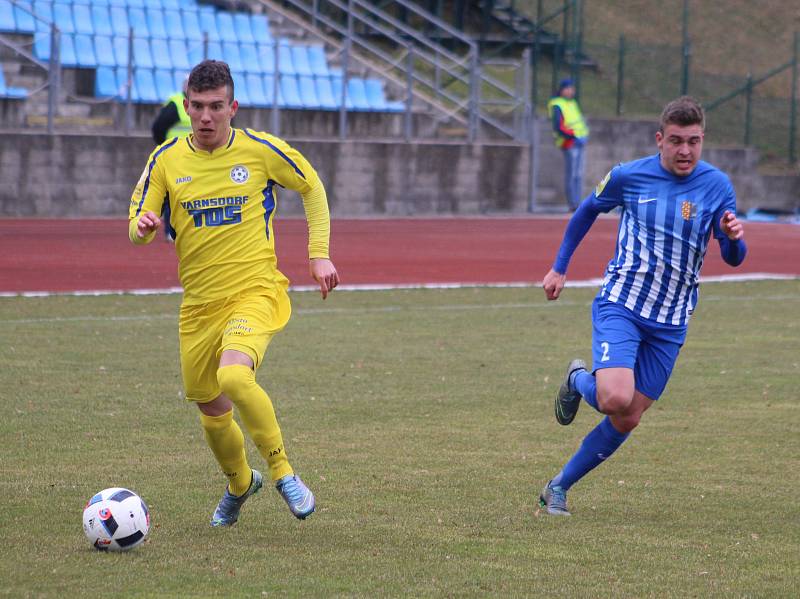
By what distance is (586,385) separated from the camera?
19.9 feet

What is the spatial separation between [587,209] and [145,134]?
16.8 metres

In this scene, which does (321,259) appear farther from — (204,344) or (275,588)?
(275,588)

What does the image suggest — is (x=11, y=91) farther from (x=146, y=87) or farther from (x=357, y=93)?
(x=357, y=93)

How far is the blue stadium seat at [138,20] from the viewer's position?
2452 cm

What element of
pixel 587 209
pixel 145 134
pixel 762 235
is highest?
pixel 587 209

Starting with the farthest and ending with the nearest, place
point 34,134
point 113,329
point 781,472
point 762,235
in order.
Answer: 1. point 762,235
2. point 34,134
3. point 113,329
4. point 781,472

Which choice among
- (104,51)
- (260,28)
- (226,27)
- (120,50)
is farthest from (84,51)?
(260,28)

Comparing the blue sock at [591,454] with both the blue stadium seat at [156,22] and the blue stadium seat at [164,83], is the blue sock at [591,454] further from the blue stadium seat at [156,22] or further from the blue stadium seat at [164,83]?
the blue stadium seat at [156,22]

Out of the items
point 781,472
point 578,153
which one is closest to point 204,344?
point 781,472

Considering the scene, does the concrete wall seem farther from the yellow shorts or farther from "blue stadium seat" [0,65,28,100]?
the yellow shorts

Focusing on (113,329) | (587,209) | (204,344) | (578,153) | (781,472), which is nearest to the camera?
(204,344)

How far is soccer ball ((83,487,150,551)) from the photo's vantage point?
5113mm

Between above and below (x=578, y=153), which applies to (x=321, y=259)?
above

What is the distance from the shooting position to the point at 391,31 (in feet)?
97.5
